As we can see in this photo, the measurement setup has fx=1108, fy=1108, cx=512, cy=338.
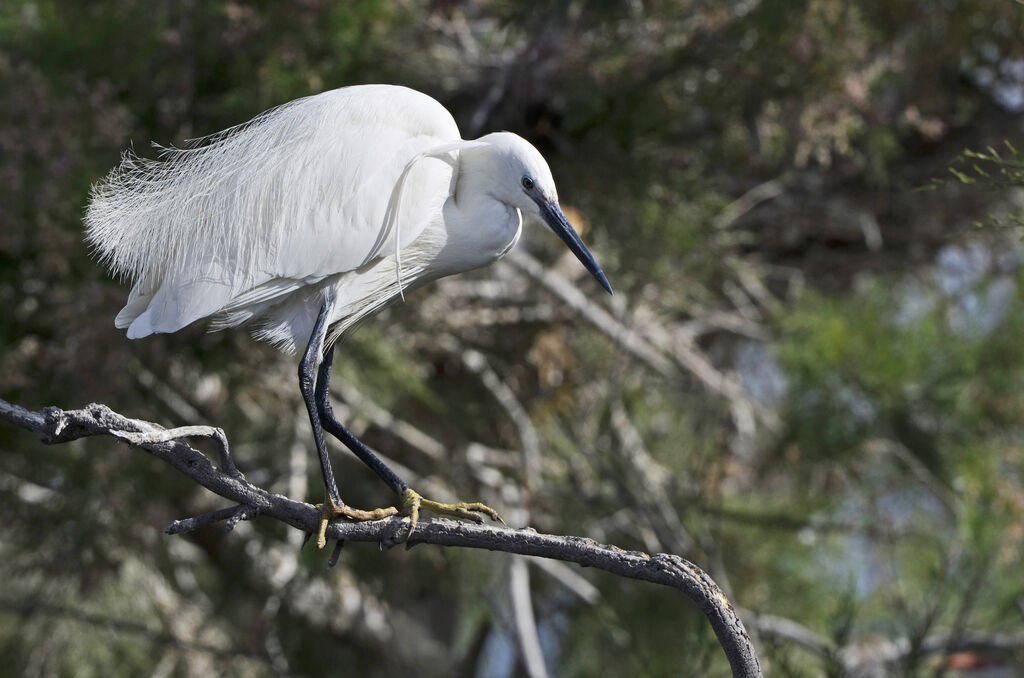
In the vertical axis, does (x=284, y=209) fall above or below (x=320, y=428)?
above

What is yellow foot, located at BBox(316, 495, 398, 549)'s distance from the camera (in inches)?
46.9

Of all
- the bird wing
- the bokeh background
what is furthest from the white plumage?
the bokeh background

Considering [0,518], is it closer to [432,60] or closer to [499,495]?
[499,495]

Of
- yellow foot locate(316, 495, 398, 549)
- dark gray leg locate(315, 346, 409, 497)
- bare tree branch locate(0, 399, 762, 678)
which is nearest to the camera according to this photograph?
bare tree branch locate(0, 399, 762, 678)

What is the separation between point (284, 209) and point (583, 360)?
5.45 ft

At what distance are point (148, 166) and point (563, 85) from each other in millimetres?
1241

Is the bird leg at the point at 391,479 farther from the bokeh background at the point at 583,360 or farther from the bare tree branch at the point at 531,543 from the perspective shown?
the bokeh background at the point at 583,360

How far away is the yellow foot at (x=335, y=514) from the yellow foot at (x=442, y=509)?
0.02 m

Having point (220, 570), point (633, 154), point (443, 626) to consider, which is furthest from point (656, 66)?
point (443, 626)

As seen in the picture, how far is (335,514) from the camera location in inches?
49.4

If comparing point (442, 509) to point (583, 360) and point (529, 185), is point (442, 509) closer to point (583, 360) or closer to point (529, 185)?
point (529, 185)

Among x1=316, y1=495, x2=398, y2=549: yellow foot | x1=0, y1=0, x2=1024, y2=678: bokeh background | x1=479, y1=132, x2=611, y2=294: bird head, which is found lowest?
x1=0, y1=0, x2=1024, y2=678: bokeh background

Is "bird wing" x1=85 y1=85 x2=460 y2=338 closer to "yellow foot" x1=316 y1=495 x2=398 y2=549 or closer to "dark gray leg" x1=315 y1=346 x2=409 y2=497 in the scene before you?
"dark gray leg" x1=315 y1=346 x2=409 y2=497

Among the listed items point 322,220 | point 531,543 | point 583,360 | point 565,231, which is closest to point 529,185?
point 565,231
